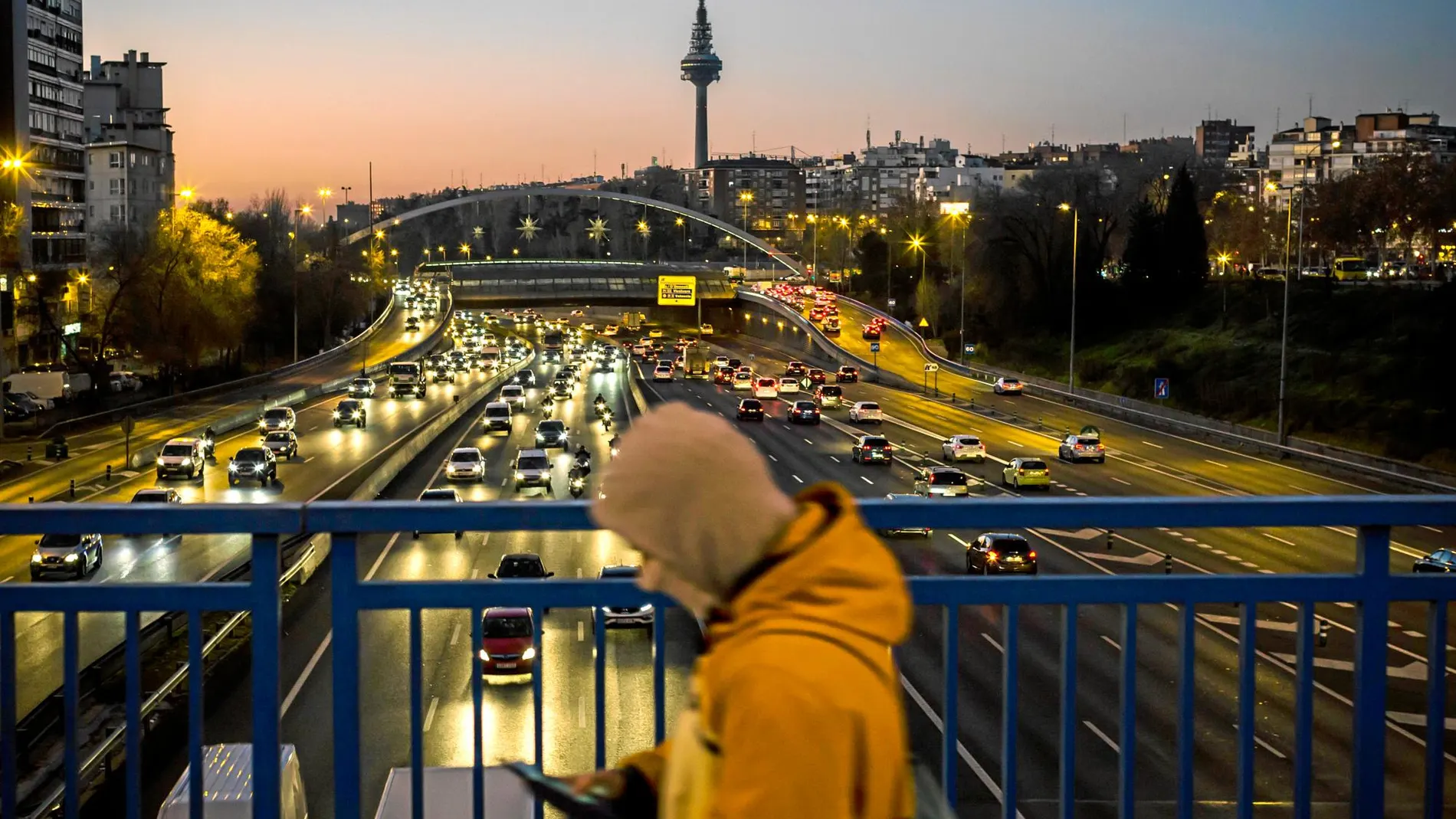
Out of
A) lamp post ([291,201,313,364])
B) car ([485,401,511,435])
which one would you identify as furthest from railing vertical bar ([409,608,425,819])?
lamp post ([291,201,313,364])

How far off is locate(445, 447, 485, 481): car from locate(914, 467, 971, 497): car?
14.6 meters

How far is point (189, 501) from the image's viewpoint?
24.0m

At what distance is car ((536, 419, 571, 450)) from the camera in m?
55.7

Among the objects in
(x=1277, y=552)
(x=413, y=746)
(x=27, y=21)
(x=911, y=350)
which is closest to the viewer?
(x=413, y=746)

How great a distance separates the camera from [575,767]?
52.5ft

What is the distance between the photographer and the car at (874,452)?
4644 centimetres

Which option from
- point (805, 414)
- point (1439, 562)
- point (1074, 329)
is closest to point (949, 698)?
point (1439, 562)

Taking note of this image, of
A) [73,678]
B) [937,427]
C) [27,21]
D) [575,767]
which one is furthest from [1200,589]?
[27,21]

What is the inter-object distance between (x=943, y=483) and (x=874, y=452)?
370 inches

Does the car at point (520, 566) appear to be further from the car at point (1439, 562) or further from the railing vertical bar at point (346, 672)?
the railing vertical bar at point (346, 672)

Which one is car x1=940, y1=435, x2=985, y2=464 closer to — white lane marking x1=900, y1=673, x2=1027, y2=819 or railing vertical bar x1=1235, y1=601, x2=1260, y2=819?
white lane marking x1=900, y1=673, x2=1027, y2=819

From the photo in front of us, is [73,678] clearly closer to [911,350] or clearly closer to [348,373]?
[348,373]

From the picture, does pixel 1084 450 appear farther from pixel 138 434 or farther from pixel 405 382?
pixel 405 382

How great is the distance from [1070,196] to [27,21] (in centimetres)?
6622
